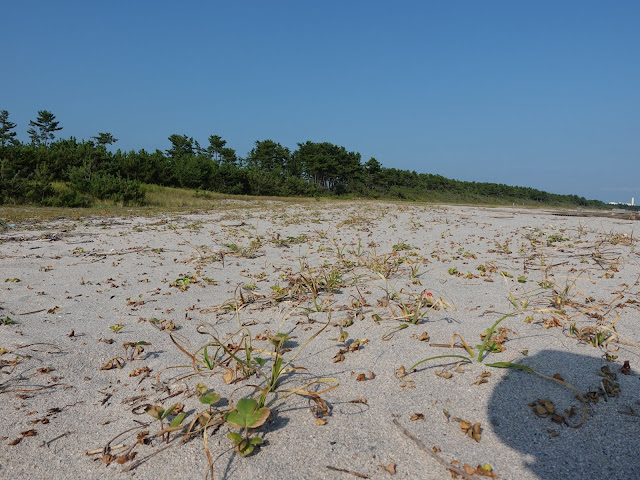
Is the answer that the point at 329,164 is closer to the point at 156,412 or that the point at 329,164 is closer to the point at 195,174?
the point at 195,174

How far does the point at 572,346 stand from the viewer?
2334 millimetres

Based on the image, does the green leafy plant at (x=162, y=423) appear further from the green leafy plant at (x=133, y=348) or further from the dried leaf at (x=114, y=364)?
the green leafy plant at (x=133, y=348)

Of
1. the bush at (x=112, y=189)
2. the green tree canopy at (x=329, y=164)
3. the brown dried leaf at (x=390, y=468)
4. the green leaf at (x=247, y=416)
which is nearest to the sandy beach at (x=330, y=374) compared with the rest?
the brown dried leaf at (x=390, y=468)

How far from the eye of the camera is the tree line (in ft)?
50.7

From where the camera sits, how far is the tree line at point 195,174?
1545 centimetres

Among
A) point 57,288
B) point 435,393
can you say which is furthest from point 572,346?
point 57,288

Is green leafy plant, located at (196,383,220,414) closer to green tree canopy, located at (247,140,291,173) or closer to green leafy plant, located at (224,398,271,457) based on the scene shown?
green leafy plant, located at (224,398,271,457)

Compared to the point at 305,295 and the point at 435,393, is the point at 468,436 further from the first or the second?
the point at 305,295

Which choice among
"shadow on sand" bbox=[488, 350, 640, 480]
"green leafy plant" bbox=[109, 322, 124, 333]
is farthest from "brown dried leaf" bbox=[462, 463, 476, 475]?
"green leafy plant" bbox=[109, 322, 124, 333]

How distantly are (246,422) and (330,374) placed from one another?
720 mm

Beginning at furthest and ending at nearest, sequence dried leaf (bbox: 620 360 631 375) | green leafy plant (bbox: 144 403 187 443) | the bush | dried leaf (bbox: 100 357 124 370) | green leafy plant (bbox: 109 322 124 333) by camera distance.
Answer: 1. the bush
2. green leafy plant (bbox: 109 322 124 333)
3. dried leaf (bbox: 100 357 124 370)
4. dried leaf (bbox: 620 360 631 375)
5. green leafy plant (bbox: 144 403 187 443)

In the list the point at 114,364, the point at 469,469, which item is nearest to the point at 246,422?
the point at 469,469

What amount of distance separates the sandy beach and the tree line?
12.2m

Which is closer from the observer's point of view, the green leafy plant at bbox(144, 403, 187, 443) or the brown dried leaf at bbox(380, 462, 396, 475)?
the brown dried leaf at bbox(380, 462, 396, 475)
